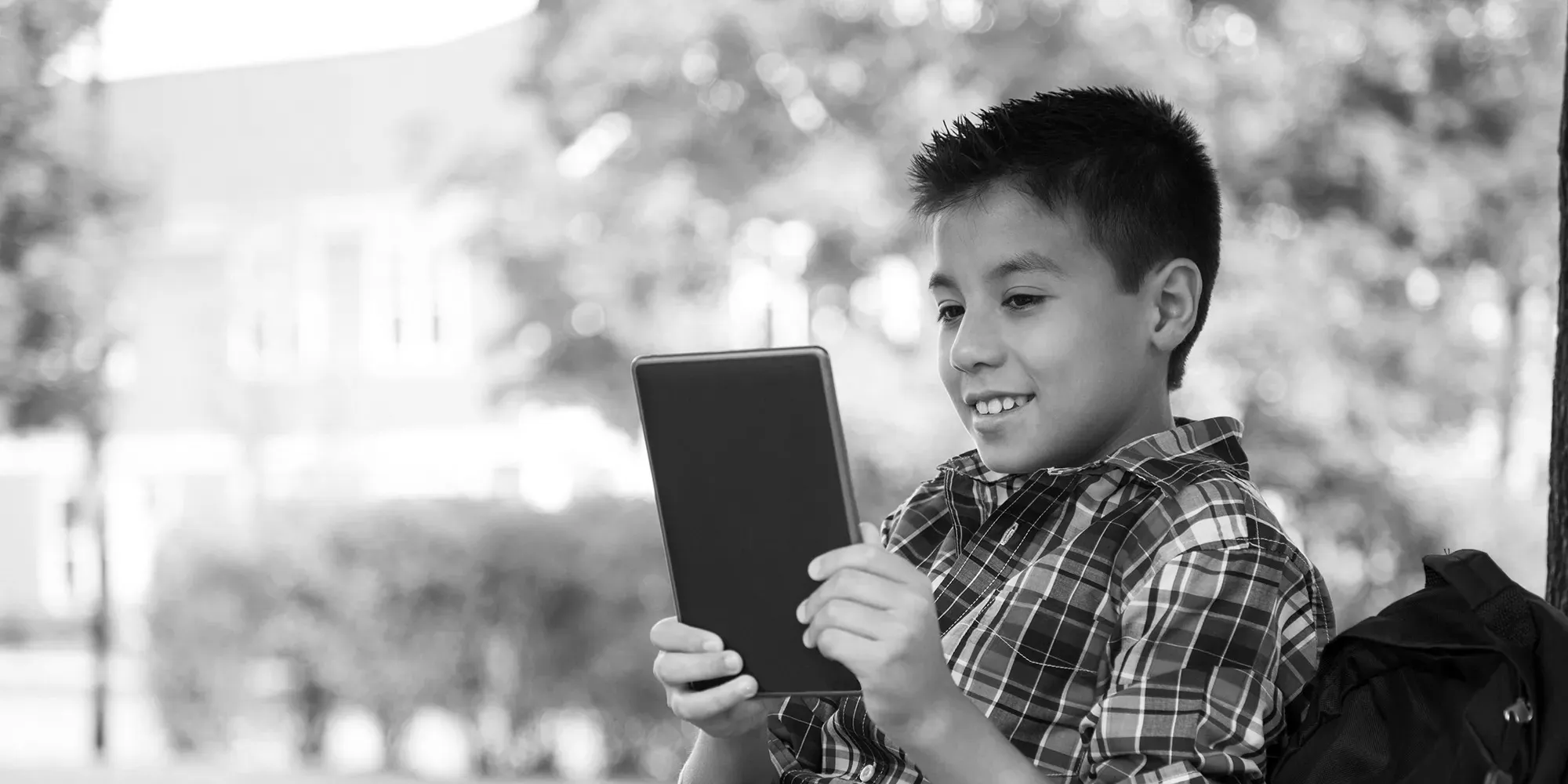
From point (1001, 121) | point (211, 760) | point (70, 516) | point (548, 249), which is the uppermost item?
point (548, 249)

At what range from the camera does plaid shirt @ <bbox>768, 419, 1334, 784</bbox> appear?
1.41 m

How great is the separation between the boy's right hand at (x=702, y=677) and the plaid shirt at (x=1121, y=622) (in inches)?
9.3

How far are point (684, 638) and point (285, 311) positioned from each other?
1143cm

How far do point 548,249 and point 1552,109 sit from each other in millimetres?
5045

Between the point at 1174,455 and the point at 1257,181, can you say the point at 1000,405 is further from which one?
the point at 1257,181

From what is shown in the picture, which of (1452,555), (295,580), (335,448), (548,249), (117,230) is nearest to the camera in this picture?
(1452,555)

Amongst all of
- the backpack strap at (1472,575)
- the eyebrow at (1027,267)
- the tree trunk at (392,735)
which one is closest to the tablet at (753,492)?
the eyebrow at (1027,267)

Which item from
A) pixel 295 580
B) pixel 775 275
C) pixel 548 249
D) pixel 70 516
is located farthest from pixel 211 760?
pixel 70 516

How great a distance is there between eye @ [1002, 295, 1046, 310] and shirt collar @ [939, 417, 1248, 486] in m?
0.19

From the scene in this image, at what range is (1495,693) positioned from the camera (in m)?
1.33

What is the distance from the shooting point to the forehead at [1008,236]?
65.2 inches

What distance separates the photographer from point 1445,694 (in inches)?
55.6

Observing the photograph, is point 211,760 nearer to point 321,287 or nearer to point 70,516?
point 321,287

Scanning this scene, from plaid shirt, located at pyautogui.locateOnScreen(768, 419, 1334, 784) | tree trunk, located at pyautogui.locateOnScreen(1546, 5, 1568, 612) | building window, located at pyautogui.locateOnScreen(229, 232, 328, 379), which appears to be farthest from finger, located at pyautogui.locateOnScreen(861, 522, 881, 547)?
building window, located at pyautogui.locateOnScreen(229, 232, 328, 379)
